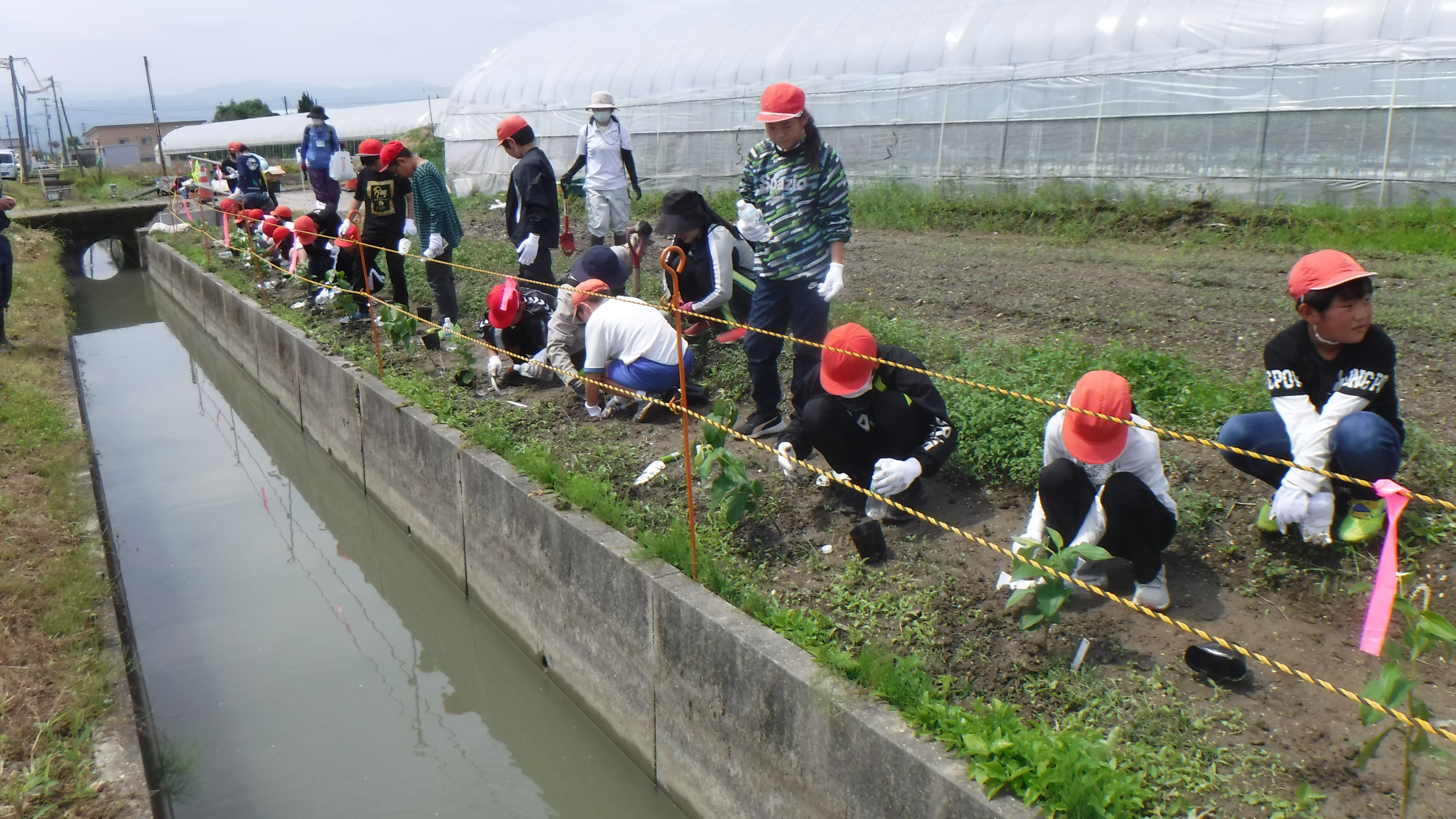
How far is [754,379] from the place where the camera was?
487 centimetres

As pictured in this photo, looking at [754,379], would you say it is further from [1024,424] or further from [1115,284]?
[1115,284]

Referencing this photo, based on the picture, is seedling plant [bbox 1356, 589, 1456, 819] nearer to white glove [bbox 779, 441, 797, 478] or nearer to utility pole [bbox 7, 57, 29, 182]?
white glove [bbox 779, 441, 797, 478]

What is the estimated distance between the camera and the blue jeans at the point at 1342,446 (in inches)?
120

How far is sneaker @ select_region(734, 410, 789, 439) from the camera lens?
16.2 ft

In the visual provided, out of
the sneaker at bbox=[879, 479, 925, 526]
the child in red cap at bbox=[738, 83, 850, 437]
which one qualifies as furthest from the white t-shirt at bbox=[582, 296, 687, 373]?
the sneaker at bbox=[879, 479, 925, 526]

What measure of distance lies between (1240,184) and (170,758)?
10.6 m

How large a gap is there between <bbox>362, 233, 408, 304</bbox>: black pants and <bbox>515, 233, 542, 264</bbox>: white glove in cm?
144

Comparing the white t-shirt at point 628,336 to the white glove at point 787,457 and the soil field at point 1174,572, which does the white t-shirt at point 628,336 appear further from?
the white glove at point 787,457

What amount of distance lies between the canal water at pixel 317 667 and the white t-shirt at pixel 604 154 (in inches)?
119

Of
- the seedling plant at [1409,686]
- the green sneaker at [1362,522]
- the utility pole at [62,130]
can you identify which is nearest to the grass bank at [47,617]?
the seedling plant at [1409,686]

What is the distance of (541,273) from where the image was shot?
6965 millimetres

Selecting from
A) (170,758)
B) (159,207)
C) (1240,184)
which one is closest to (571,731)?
(170,758)

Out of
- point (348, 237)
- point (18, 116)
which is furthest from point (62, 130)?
point (348, 237)

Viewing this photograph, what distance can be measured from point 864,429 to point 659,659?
46.6 inches
